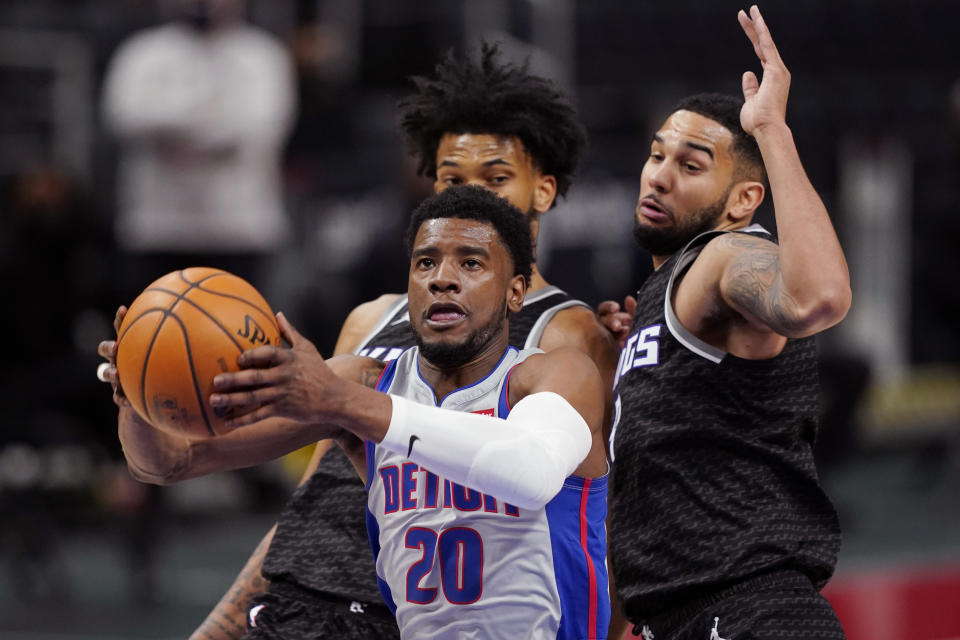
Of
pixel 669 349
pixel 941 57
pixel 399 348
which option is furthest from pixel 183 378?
pixel 941 57

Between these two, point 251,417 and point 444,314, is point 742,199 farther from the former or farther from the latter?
point 251,417

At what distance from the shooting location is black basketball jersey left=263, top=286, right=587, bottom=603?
169 inches

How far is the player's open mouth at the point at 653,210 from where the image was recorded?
425cm

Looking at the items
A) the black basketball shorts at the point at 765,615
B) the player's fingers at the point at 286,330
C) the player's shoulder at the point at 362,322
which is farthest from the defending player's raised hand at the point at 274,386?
the player's shoulder at the point at 362,322

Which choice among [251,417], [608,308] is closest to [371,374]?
[251,417]

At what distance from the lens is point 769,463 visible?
396 cm

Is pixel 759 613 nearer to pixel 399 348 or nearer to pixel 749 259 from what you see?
pixel 749 259

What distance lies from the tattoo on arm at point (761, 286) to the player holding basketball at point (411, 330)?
0.65 m

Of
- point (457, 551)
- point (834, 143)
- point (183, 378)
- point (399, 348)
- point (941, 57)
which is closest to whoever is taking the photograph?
point (183, 378)

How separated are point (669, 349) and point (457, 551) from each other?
2.88 ft

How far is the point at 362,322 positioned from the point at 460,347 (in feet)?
3.55

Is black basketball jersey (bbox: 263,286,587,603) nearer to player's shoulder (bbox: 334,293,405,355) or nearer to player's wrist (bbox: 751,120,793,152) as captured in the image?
player's shoulder (bbox: 334,293,405,355)

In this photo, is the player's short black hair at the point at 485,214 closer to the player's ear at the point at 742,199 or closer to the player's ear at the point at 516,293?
the player's ear at the point at 516,293

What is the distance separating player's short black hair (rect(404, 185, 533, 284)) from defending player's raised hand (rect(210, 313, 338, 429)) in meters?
0.84
